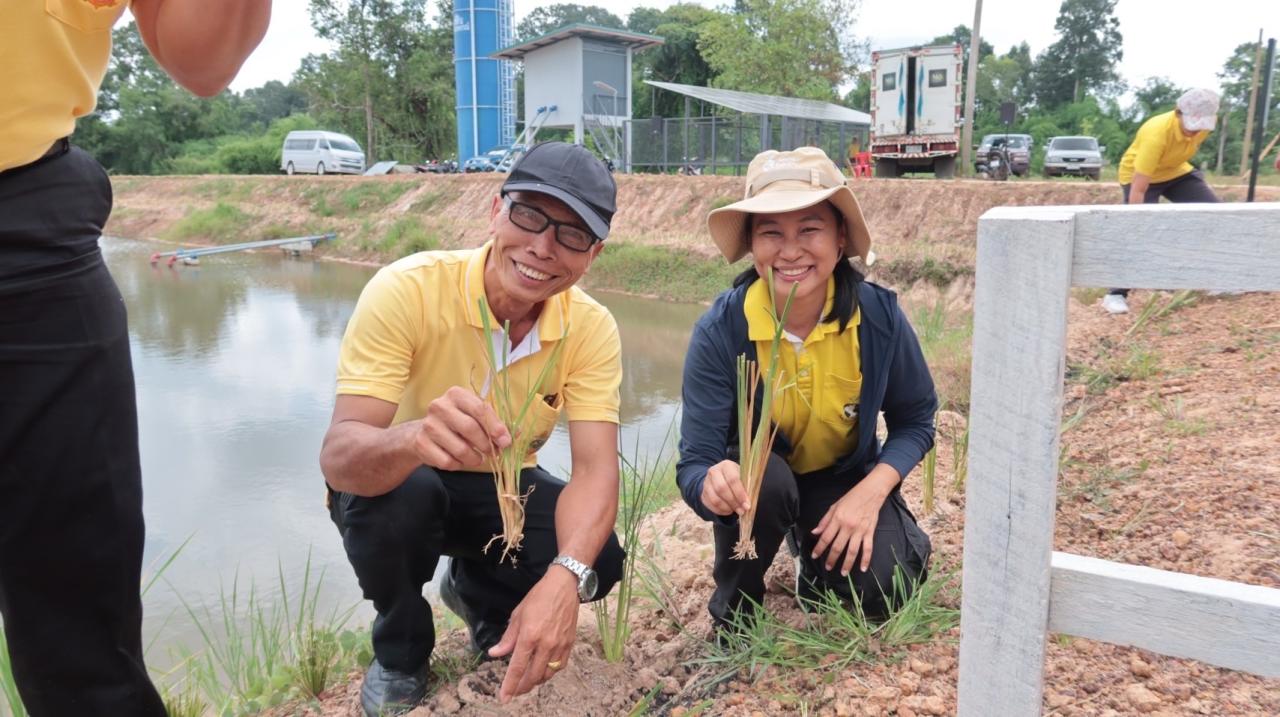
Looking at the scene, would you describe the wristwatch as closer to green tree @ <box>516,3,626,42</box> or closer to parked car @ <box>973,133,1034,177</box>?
parked car @ <box>973,133,1034,177</box>

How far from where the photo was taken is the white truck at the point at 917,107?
15.0m

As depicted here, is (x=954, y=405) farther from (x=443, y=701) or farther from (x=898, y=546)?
(x=443, y=701)

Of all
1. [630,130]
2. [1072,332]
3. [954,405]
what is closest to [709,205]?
[630,130]

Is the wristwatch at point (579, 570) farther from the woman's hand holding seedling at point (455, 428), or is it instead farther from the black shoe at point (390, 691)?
the black shoe at point (390, 691)

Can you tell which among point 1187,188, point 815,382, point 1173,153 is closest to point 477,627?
point 815,382

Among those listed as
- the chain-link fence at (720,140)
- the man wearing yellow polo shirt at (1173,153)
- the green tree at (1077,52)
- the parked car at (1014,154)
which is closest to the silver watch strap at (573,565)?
the man wearing yellow polo shirt at (1173,153)

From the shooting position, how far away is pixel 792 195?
1.86 meters

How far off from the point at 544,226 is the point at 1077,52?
48.9m

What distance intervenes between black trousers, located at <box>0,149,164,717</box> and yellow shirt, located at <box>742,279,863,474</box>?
1.20 m

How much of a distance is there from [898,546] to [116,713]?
60.1 inches

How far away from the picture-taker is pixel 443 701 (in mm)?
1918

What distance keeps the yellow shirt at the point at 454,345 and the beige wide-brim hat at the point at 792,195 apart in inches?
14.3

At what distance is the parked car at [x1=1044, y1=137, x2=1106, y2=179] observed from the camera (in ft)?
59.5

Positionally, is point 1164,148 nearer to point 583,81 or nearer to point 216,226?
point 583,81
